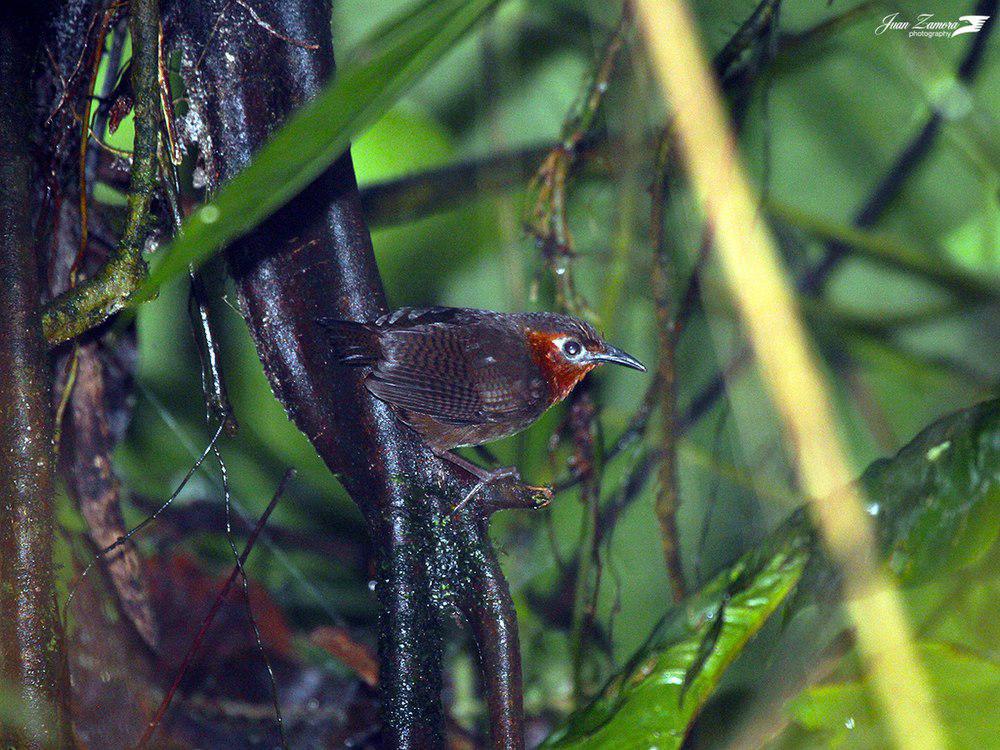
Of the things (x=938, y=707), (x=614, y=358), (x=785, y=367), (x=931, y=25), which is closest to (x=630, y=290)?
(x=614, y=358)

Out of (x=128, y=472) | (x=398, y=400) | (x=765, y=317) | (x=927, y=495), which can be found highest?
(x=128, y=472)

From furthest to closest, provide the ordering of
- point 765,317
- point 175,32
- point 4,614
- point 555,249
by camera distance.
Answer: point 555,249 → point 765,317 → point 175,32 → point 4,614

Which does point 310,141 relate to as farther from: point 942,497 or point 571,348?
point 942,497

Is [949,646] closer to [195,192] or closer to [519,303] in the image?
[519,303]

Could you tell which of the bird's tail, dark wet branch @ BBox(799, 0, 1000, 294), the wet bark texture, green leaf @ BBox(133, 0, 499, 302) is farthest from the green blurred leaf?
dark wet branch @ BBox(799, 0, 1000, 294)

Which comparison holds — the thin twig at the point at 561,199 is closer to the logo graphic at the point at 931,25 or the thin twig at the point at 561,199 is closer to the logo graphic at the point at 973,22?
the logo graphic at the point at 931,25

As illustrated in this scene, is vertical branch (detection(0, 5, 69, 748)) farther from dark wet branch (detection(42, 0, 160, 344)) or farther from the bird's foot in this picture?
the bird's foot

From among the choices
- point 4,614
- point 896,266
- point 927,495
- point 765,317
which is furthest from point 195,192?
point 896,266
